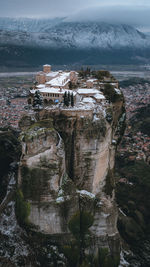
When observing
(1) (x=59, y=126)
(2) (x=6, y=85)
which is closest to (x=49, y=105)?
(1) (x=59, y=126)

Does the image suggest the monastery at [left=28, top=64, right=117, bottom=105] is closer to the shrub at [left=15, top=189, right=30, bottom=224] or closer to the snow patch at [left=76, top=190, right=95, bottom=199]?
the snow patch at [left=76, top=190, right=95, bottom=199]

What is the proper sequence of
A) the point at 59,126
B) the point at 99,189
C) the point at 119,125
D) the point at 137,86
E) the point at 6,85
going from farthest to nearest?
the point at 137,86 → the point at 6,85 → the point at 119,125 → the point at 99,189 → the point at 59,126

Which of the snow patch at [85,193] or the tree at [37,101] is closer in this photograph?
the snow patch at [85,193]

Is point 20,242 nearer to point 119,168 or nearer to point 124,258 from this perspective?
point 124,258

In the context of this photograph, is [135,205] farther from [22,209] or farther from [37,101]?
[37,101]

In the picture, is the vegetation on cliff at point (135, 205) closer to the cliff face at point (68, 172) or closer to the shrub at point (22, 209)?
the cliff face at point (68, 172)

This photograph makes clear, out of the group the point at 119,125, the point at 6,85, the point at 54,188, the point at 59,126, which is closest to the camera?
the point at 54,188

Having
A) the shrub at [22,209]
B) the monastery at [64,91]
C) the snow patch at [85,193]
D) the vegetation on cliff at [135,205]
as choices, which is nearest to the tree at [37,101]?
the monastery at [64,91]

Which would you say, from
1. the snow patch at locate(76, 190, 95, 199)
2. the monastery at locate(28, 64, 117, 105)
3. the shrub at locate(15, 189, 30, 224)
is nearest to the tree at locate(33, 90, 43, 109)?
the monastery at locate(28, 64, 117, 105)
